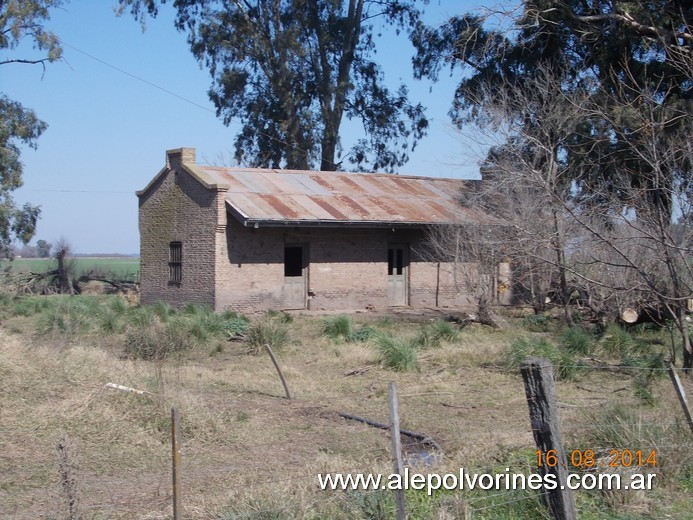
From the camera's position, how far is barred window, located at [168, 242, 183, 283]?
2592cm

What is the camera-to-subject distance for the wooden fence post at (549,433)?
18.9 ft

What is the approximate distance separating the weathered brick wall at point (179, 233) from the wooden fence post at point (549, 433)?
1867 centimetres

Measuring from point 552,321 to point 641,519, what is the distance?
53.9 feet

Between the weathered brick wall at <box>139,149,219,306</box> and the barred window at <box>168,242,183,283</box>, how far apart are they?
15 cm

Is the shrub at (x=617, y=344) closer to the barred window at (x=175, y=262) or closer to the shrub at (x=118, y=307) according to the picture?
the shrub at (x=118, y=307)

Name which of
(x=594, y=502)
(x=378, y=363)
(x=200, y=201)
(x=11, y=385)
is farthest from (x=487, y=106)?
(x=594, y=502)

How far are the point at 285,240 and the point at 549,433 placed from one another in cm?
1943

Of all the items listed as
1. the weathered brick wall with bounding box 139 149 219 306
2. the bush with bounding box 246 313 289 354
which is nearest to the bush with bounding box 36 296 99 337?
the bush with bounding box 246 313 289 354

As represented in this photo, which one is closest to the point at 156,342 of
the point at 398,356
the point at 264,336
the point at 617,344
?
the point at 264,336

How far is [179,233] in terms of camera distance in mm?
25828

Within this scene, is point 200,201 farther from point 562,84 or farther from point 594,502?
point 594,502

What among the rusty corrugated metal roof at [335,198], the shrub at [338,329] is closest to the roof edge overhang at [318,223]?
the rusty corrugated metal roof at [335,198]

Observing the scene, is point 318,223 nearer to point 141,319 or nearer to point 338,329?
point 338,329
